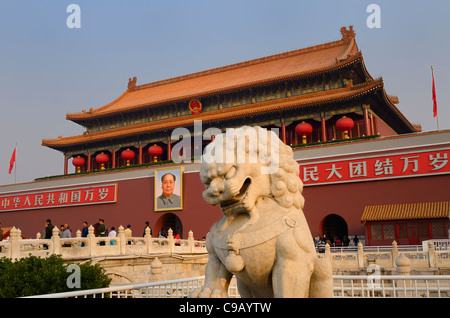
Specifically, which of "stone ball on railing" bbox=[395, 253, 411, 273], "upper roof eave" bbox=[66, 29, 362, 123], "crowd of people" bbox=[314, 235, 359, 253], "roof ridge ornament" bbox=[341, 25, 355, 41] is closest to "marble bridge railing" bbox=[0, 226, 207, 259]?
"crowd of people" bbox=[314, 235, 359, 253]

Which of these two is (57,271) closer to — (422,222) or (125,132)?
(422,222)

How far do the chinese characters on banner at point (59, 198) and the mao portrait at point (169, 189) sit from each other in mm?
2335

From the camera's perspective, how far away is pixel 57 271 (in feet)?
20.2

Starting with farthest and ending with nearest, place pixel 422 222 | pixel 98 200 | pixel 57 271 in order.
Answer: pixel 98 200 → pixel 422 222 → pixel 57 271

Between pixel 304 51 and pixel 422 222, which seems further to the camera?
pixel 304 51

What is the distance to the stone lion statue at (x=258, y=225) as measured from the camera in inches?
107

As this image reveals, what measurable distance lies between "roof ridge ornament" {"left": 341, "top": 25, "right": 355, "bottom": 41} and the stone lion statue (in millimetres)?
18669

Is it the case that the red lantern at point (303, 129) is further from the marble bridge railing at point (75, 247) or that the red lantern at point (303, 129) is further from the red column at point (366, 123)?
the marble bridge railing at point (75, 247)

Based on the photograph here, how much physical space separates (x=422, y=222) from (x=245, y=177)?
37.3 ft

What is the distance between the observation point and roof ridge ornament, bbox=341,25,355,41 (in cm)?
2005

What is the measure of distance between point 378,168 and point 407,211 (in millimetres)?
1706

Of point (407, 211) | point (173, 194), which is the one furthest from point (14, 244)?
point (407, 211)

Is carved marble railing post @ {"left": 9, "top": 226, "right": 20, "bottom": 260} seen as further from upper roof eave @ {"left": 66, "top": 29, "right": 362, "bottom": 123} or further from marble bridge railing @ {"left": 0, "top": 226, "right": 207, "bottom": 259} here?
upper roof eave @ {"left": 66, "top": 29, "right": 362, "bottom": 123}
